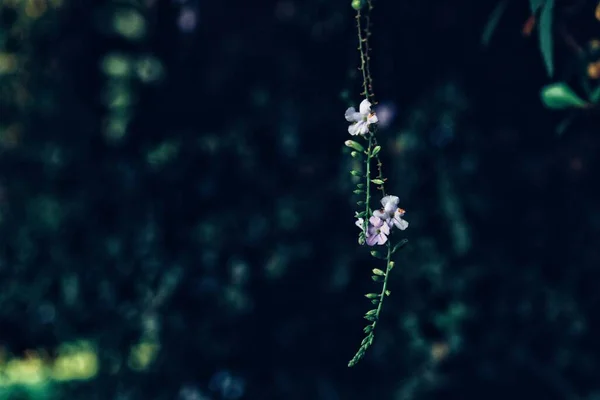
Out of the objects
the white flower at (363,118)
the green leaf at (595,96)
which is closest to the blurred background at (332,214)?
the green leaf at (595,96)

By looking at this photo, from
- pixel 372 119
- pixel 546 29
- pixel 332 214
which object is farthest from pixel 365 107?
pixel 332 214

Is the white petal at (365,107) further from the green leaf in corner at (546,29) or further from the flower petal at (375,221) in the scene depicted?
the green leaf in corner at (546,29)

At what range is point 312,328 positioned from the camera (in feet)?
8.44

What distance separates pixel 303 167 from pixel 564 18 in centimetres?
118

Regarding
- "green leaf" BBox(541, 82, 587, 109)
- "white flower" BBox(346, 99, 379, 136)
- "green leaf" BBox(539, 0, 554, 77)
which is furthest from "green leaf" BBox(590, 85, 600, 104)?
"white flower" BBox(346, 99, 379, 136)

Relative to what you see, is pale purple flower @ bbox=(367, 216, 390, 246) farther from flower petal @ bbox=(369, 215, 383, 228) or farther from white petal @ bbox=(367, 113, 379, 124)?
white petal @ bbox=(367, 113, 379, 124)

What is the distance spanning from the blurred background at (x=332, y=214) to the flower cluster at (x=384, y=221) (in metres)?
1.27

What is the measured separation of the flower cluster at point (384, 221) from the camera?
3.43ft

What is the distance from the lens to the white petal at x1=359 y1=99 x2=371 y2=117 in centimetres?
107

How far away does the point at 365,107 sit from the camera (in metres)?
1.08

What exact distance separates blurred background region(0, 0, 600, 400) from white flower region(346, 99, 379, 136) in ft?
3.94

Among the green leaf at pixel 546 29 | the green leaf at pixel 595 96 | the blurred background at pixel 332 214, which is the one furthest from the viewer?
the blurred background at pixel 332 214

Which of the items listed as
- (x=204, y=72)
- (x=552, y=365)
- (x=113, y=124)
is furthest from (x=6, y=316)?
(x=552, y=365)

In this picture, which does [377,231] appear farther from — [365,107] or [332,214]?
[332,214]
